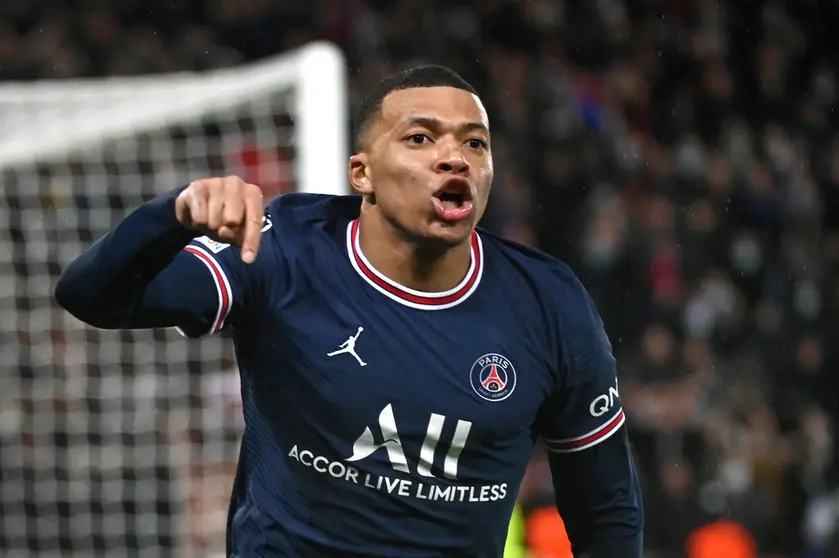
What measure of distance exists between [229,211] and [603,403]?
111 centimetres

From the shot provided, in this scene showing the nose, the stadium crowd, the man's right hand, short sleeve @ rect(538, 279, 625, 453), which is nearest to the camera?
the man's right hand

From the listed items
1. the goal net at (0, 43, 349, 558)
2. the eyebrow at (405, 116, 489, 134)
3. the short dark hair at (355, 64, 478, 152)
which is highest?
the short dark hair at (355, 64, 478, 152)

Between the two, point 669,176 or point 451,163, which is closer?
point 451,163

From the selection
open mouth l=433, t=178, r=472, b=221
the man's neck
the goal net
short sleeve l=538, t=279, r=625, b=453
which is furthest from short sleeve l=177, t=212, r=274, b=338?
the goal net

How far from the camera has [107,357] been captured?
20.9ft

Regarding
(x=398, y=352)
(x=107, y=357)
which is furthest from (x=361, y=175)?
(x=107, y=357)

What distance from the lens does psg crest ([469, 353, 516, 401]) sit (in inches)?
117

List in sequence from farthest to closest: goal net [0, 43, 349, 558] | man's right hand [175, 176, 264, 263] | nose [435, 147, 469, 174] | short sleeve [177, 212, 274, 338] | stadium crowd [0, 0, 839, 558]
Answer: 1. stadium crowd [0, 0, 839, 558]
2. goal net [0, 43, 349, 558]
3. nose [435, 147, 469, 174]
4. short sleeve [177, 212, 274, 338]
5. man's right hand [175, 176, 264, 263]

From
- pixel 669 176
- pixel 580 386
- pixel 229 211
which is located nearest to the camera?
pixel 229 211

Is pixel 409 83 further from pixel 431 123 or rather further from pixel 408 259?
pixel 408 259

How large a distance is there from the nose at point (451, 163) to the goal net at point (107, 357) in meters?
2.61

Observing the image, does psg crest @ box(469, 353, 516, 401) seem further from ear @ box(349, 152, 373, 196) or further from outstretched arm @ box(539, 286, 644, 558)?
ear @ box(349, 152, 373, 196)

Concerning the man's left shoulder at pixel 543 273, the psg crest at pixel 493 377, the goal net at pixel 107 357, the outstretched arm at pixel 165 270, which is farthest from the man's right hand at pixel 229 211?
the goal net at pixel 107 357

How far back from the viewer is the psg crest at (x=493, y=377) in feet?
9.77
